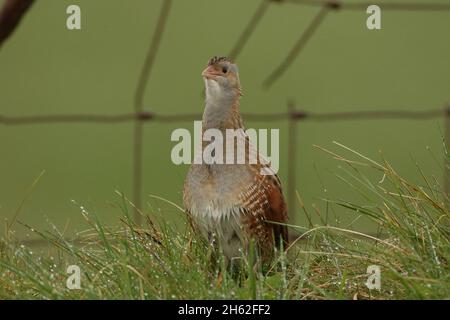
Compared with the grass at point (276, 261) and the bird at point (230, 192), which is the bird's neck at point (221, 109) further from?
the grass at point (276, 261)

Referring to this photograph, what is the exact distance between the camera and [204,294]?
4.69m

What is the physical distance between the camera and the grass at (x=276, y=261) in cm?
477

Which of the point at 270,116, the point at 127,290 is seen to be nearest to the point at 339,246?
the point at 127,290

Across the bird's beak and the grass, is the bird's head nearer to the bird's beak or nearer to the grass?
the bird's beak

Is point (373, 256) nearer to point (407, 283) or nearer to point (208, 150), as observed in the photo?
point (407, 283)

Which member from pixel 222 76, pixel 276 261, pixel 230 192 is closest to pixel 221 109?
pixel 222 76

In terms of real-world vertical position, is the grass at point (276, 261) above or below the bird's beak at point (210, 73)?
below

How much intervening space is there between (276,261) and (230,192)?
566 millimetres

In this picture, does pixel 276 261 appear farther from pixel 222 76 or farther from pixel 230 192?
pixel 222 76

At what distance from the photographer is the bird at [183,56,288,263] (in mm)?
5590

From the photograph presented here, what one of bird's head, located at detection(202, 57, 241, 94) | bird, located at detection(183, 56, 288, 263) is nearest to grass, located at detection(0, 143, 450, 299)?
bird, located at detection(183, 56, 288, 263)

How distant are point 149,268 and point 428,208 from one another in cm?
121

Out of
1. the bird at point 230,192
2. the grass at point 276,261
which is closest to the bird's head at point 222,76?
the bird at point 230,192

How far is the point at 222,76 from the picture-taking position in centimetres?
571
